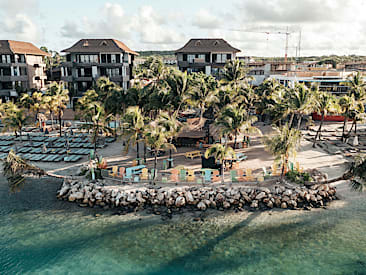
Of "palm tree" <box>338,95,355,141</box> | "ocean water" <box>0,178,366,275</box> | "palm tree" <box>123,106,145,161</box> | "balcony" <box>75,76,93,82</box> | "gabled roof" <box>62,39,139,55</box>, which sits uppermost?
"gabled roof" <box>62,39,139,55</box>

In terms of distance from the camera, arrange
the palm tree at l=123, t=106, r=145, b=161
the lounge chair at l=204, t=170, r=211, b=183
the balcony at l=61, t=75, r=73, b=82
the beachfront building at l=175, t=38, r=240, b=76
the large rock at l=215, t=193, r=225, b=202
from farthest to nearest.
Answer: the beachfront building at l=175, t=38, r=240, b=76, the balcony at l=61, t=75, r=73, b=82, the palm tree at l=123, t=106, r=145, b=161, the lounge chair at l=204, t=170, r=211, b=183, the large rock at l=215, t=193, r=225, b=202

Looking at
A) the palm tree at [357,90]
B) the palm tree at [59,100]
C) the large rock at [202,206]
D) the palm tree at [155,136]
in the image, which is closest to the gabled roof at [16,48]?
the palm tree at [59,100]

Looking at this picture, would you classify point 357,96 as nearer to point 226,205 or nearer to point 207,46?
point 226,205

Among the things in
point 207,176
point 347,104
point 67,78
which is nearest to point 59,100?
point 67,78

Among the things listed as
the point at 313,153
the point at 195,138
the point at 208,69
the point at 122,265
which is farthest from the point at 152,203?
the point at 208,69

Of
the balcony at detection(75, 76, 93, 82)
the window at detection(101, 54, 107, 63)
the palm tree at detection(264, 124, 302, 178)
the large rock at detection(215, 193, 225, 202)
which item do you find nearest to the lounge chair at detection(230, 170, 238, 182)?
the large rock at detection(215, 193, 225, 202)

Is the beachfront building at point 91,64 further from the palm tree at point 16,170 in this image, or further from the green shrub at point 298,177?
the green shrub at point 298,177

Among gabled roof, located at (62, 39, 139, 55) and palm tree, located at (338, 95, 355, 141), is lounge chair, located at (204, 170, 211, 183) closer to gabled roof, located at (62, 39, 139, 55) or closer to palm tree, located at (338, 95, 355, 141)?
palm tree, located at (338, 95, 355, 141)
